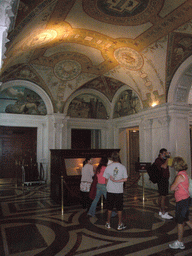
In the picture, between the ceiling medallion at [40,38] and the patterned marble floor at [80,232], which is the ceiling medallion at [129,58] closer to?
the ceiling medallion at [40,38]

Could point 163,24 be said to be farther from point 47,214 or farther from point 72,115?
point 72,115

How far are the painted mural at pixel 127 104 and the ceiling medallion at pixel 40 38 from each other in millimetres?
6271

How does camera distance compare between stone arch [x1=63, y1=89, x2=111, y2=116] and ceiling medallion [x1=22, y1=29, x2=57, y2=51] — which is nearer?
ceiling medallion [x1=22, y1=29, x2=57, y2=51]

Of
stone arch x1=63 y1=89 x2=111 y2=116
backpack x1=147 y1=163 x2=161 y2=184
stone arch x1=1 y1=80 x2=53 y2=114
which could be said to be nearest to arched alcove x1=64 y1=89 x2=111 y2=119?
stone arch x1=63 y1=89 x2=111 y2=116

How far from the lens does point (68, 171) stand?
7.54 metres

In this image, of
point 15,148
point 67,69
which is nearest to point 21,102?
point 15,148

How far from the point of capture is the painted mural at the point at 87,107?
14.8m

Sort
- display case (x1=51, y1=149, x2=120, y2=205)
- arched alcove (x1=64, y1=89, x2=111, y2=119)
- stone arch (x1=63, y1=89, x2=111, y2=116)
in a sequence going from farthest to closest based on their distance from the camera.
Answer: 1. arched alcove (x1=64, y1=89, x2=111, y2=119)
2. stone arch (x1=63, y1=89, x2=111, y2=116)
3. display case (x1=51, y1=149, x2=120, y2=205)

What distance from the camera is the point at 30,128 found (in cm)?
1348

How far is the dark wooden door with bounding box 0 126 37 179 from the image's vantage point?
1304cm

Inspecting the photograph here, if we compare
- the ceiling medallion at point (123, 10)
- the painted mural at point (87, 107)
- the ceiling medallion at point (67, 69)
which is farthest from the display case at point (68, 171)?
the painted mural at point (87, 107)

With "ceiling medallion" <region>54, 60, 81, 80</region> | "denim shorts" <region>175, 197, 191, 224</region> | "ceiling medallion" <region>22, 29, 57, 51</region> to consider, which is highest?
"ceiling medallion" <region>54, 60, 81, 80</region>

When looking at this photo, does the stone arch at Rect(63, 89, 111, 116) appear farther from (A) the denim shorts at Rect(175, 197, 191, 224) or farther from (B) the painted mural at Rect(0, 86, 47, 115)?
(A) the denim shorts at Rect(175, 197, 191, 224)

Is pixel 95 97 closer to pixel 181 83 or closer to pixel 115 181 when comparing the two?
pixel 181 83
